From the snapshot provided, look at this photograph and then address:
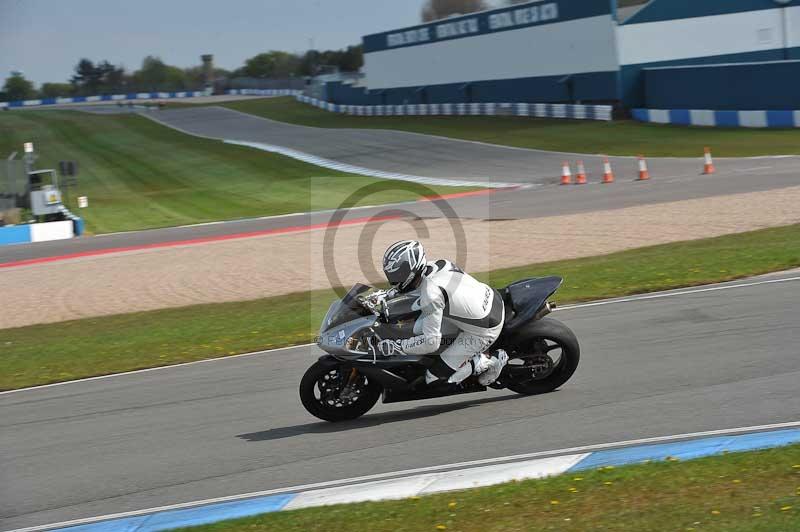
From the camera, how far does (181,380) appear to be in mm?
11609

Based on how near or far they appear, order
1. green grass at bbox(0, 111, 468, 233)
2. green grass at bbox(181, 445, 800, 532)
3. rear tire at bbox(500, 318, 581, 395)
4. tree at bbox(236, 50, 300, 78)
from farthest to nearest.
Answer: tree at bbox(236, 50, 300, 78), green grass at bbox(0, 111, 468, 233), rear tire at bbox(500, 318, 581, 395), green grass at bbox(181, 445, 800, 532)

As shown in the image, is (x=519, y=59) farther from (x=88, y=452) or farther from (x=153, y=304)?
(x=88, y=452)

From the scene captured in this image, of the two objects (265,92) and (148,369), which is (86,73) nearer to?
(265,92)

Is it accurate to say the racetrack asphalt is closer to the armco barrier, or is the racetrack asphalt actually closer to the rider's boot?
the rider's boot

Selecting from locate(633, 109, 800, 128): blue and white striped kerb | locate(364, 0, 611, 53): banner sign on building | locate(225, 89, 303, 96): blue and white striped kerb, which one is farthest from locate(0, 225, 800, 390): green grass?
locate(225, 89, 303, 96): blue and white striped kerb

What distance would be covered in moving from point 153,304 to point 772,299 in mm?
10649

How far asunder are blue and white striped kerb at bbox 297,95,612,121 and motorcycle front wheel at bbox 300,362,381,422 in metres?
41.6

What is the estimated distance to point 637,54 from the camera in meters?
48.9

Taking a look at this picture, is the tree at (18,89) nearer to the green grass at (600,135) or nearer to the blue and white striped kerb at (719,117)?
the green grass at (600,135)

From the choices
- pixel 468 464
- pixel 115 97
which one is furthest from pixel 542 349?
pixel 115 97

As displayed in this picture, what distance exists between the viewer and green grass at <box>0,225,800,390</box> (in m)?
13.3

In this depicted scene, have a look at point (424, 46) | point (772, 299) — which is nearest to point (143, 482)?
point (772, 299)

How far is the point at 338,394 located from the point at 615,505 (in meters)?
3.58

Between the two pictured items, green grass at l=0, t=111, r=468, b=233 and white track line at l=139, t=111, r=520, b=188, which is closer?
green grass at l=0, t=111, r=468, b=233
